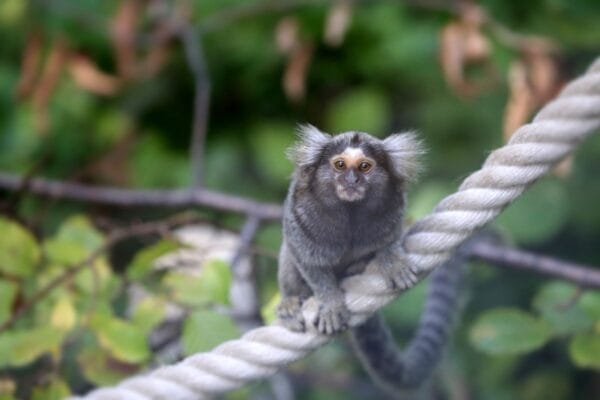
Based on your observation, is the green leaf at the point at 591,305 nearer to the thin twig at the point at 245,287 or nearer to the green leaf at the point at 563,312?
the green leaf at the point at 563,312

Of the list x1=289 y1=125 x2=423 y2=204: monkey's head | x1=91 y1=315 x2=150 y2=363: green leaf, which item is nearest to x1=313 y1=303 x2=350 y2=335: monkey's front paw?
x1=289 y1=125 x2=423 y2=204: monkey's head

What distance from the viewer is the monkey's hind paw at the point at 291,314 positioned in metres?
1.96

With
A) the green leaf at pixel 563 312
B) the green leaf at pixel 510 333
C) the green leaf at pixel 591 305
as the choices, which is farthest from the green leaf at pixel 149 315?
the green leaf at pixel 591 305

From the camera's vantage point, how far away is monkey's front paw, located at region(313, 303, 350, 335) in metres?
1.93

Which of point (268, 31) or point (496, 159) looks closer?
point (496, 159)

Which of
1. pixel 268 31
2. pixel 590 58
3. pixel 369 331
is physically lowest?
pixel 369 331

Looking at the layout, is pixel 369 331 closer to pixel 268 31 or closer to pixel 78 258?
pixel 78 258

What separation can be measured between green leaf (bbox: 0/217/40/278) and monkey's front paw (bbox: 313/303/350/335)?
1040 mm

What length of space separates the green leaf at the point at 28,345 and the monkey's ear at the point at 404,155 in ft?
3.36

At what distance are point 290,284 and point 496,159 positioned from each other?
2.44 feet

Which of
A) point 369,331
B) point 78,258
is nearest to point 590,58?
point 369,331

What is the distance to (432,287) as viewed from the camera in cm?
267

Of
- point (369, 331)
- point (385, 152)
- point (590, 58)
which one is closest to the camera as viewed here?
point (385, 152)

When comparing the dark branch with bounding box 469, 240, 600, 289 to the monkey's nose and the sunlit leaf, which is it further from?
the sunlit leaf
